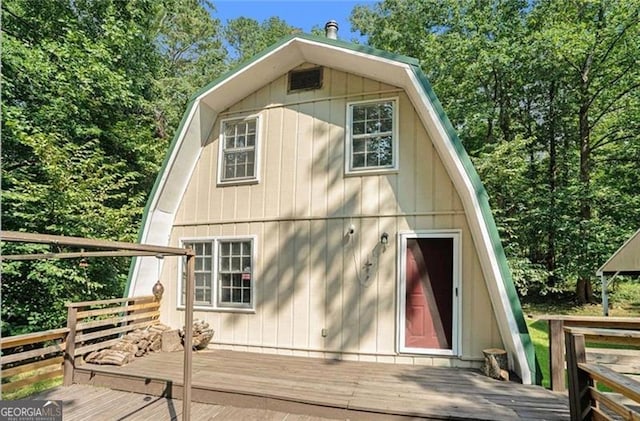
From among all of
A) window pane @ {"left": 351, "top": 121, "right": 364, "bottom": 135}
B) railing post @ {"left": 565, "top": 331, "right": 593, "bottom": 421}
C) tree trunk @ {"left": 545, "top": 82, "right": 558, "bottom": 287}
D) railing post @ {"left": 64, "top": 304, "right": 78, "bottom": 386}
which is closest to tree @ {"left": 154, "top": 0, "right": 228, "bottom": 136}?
railing post @ {"left": 64, "top": 304, "right": 78, "bottom": 386}

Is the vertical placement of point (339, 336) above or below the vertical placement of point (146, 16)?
below

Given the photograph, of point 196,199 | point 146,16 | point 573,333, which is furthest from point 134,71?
point 573,333

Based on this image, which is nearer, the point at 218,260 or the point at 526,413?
the point at 526,413

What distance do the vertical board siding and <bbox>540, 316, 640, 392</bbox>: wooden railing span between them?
71 centimetres

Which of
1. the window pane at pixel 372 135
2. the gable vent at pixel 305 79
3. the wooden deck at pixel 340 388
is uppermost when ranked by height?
the gable vent at pixel 305 79

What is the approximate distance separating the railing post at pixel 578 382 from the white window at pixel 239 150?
4931mm

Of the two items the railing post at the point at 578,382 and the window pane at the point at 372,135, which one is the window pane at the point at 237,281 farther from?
the railing post at the point at 578,382

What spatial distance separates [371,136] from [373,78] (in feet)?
3.13

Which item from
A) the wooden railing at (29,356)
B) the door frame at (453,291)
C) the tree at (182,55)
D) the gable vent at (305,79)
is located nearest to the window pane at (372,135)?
the gable vent at (305,79)

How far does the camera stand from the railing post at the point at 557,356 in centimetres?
400

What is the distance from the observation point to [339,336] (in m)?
5.32

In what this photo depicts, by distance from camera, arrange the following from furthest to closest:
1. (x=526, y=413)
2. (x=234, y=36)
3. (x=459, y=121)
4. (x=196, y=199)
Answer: (x=234, y=36), (x=459, y=121), (x=196, y=199), (x=526, y=413)

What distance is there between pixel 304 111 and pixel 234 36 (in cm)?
1509

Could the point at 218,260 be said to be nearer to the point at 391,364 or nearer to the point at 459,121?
the point at 391,364
